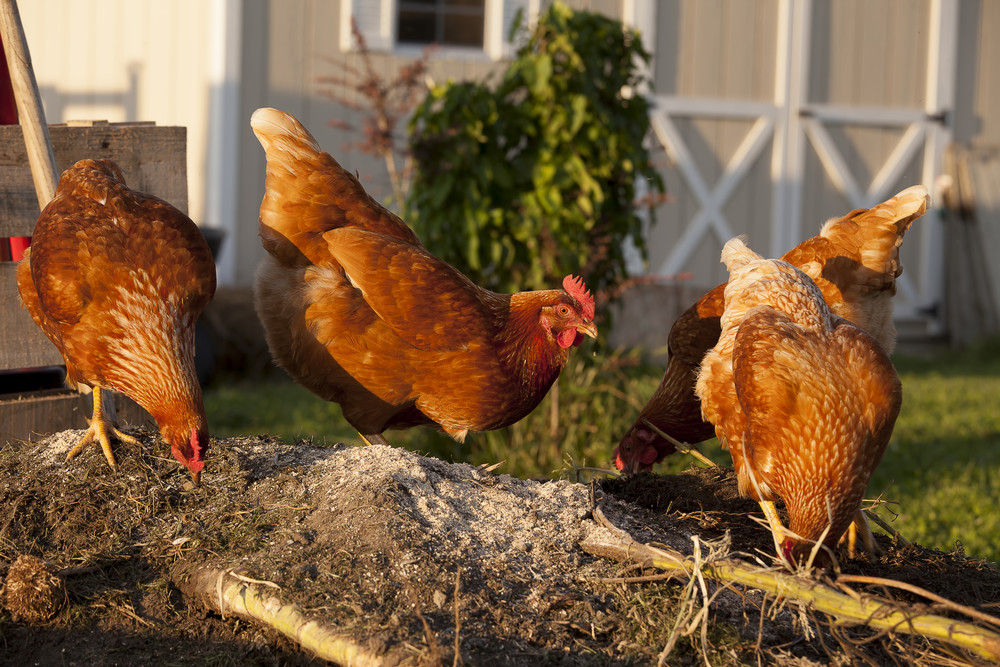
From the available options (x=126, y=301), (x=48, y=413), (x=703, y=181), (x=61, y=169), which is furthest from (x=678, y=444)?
(x=703, y=181)

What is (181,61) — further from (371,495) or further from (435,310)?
(371,495)

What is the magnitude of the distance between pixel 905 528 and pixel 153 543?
3593mm

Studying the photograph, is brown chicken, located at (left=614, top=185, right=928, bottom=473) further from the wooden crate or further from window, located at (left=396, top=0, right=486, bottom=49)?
window, located at (left=396, top=0, right=486, bottom=49)

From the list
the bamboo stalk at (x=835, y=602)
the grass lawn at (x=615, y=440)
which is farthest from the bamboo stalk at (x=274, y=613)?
the grass lawn at (x=615, y=440)

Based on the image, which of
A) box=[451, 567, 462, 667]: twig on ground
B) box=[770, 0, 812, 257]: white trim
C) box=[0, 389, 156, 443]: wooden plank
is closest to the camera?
box=[451, 567, 462, 667]: twig on ground

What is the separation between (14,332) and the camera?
3.47 metres

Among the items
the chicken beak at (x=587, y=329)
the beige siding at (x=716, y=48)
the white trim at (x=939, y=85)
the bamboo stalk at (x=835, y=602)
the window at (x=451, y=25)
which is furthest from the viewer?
the white trim at (x=939, y=85)

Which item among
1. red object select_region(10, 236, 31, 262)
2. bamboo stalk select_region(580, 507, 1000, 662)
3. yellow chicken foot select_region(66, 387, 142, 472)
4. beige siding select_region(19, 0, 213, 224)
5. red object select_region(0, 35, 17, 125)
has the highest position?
beige siding select_region(19, 0, 213, 224)

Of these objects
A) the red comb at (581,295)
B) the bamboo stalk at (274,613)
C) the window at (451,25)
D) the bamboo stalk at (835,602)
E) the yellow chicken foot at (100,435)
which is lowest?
the bamboo stalk at (274,613)

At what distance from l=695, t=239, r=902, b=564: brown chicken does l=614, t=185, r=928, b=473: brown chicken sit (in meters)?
0.52

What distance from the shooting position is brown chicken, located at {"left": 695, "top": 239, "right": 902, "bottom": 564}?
2436 millimetres

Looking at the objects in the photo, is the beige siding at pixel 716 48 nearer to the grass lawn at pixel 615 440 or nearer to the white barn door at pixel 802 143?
the white barn door at pixel 802 143

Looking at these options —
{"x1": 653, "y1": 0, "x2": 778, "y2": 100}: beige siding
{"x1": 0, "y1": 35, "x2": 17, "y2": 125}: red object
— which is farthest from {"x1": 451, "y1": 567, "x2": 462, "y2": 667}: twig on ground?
{"x1": 653, "y1": 0, "x2": 778, "y2": 100}: beige siding

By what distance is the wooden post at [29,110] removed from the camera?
321cm
